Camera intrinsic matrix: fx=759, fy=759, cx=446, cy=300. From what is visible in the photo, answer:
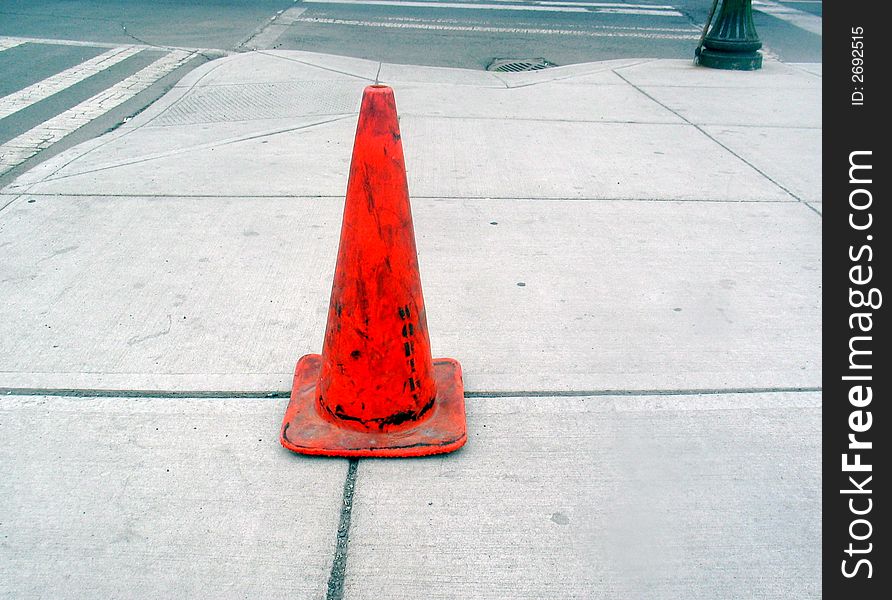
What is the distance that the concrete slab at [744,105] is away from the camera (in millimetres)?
6449

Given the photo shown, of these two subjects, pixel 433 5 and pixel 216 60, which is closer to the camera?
pixel 216 60

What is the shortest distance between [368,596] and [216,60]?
7908 millimetres

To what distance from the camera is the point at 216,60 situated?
28.2 ft

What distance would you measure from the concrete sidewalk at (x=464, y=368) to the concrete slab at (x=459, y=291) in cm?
1

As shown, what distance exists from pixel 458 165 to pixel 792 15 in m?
11.6

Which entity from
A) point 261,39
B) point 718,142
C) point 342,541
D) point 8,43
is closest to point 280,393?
point 342,541

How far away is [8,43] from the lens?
9.32 m

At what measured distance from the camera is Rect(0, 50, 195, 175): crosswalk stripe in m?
5.38

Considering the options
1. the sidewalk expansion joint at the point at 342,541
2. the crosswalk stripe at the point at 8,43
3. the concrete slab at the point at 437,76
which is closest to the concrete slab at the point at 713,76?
the concrete slab at the point at 437,76

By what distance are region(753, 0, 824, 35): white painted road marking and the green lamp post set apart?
13.7ft

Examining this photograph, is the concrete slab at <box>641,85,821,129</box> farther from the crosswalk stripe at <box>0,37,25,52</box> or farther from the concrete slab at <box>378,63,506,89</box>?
the crosswalk stripe at <box>0,37,25,52</box>

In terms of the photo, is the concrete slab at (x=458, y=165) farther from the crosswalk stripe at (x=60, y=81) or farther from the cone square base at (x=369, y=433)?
the cone square base at (x=369, y=433)
